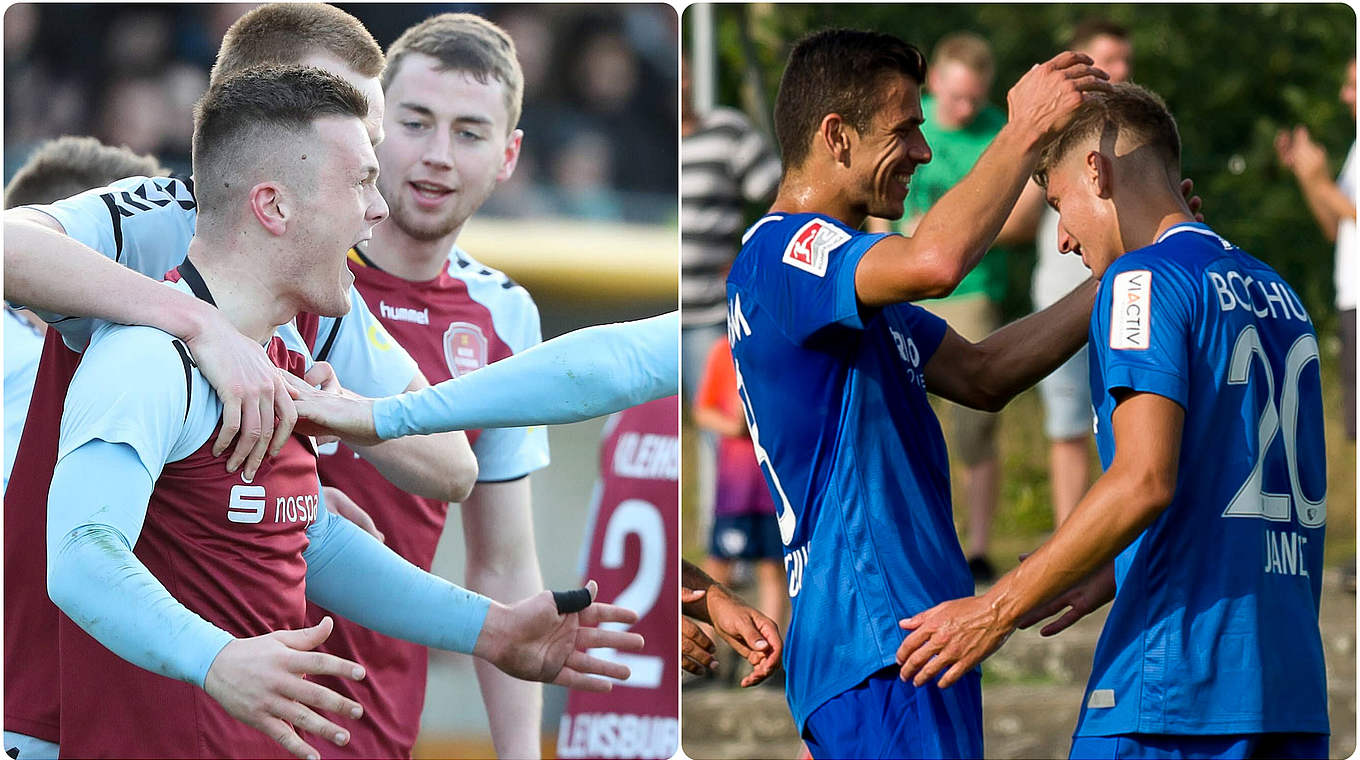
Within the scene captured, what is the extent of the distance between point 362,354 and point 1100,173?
4.70 ft

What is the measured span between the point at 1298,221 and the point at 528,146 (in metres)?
4.63

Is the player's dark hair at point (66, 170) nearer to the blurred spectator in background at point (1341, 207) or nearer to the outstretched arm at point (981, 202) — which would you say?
the outstretched arm at point (981, 202)

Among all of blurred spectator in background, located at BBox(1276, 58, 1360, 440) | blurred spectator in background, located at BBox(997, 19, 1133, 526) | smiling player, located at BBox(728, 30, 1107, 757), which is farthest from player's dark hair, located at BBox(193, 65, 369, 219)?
blurred spectator in background, located at BBox(1276, 58, 1360, 440)

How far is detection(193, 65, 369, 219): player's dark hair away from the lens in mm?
2773

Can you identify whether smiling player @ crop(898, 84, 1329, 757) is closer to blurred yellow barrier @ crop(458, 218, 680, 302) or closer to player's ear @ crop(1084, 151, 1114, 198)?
player's ear @ crop(1084, 151, 1114, 198)

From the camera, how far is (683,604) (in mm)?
3188

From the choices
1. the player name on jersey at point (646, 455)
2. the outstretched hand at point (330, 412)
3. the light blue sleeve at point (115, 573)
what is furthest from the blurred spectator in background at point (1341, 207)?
the light blue sleeve at point (115, 573)

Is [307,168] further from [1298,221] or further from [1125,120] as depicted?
[1298,221]

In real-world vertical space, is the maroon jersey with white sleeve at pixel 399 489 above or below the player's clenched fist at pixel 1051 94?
below

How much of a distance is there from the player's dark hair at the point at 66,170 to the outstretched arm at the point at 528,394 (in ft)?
2.11

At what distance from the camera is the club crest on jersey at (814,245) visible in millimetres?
2617

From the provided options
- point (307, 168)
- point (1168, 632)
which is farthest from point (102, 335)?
point (1168, 632)

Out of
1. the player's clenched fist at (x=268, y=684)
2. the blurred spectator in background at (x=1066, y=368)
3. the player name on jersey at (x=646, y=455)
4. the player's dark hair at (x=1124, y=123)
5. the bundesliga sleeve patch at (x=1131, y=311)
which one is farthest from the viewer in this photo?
the blurred spectator in background at (x=1066, y=368)

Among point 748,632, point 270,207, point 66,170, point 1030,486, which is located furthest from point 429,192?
point 1030,486
